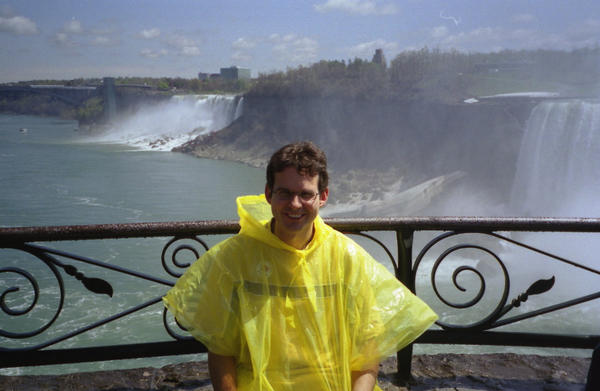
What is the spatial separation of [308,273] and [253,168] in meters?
43.8

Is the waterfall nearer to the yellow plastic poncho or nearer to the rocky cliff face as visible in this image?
the rocky cliff face

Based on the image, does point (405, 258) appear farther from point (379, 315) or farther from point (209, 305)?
point (209, 305)

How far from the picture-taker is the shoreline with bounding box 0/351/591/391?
2.00m

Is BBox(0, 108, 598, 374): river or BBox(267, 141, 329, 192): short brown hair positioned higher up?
BBox(267, 141, 329, 192): short brown hair

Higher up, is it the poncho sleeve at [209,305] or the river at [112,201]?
the poncho sleeve at [209,305]

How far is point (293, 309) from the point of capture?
Answer: 4.53 ft

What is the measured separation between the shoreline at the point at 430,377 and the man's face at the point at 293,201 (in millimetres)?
975

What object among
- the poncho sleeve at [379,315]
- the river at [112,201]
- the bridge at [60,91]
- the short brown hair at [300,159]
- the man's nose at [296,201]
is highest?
the bridge at [60,91]

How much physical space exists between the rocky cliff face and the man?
101 feet

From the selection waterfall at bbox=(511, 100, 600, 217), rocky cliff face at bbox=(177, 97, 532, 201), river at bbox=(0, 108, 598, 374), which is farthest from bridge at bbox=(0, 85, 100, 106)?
waterfall at bbox=(511, 100, 600, 217)

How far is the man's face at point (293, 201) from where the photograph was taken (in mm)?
1385

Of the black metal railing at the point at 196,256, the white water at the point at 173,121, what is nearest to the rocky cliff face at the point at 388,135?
the white water at the point at 173,121

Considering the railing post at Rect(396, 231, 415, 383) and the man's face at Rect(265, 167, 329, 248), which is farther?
the railing post at Rect(396, 231, 415, 383)

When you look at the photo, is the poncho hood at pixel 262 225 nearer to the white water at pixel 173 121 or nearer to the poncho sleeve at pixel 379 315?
the poncho sleeve at pixel 379 315
